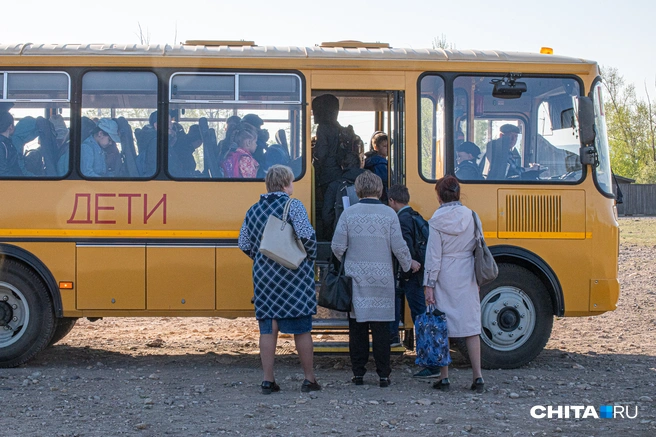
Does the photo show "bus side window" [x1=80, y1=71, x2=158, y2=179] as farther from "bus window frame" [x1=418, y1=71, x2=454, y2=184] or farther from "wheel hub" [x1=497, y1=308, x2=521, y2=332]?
"wheel hub" [x1=497, y1=308, x2=521, y2=332]

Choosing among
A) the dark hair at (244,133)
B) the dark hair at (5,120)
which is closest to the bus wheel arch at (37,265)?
the dark hair at (5,120)

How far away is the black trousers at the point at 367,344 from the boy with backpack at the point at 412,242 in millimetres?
403

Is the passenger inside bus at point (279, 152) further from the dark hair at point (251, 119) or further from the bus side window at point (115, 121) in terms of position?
the bus side window at point (115, 121)

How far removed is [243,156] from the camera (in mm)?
8094

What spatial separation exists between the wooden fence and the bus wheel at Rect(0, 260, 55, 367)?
49.7 metres

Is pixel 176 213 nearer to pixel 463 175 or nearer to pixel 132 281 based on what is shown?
pixel 132 281

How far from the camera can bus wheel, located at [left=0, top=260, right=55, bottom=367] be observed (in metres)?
7.95

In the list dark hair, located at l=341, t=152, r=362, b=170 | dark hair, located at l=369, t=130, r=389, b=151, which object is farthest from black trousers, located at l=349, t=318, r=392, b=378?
dark hair, located at l=369, t=130, r=389, b=151

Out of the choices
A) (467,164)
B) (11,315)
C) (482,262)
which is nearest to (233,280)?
(11,315)

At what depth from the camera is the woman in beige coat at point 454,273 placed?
6969 mm

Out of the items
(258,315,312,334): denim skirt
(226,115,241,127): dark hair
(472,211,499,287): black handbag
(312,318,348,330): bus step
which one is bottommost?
(312,318,348,330): bus step

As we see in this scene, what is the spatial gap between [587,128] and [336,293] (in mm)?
3030

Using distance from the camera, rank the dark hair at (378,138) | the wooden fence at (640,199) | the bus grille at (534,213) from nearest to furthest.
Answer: the bus grille at (534,213), the dark hair at (378,138), the wooden fence at (640,199)

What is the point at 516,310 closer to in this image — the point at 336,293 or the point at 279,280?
the point at 336,293
